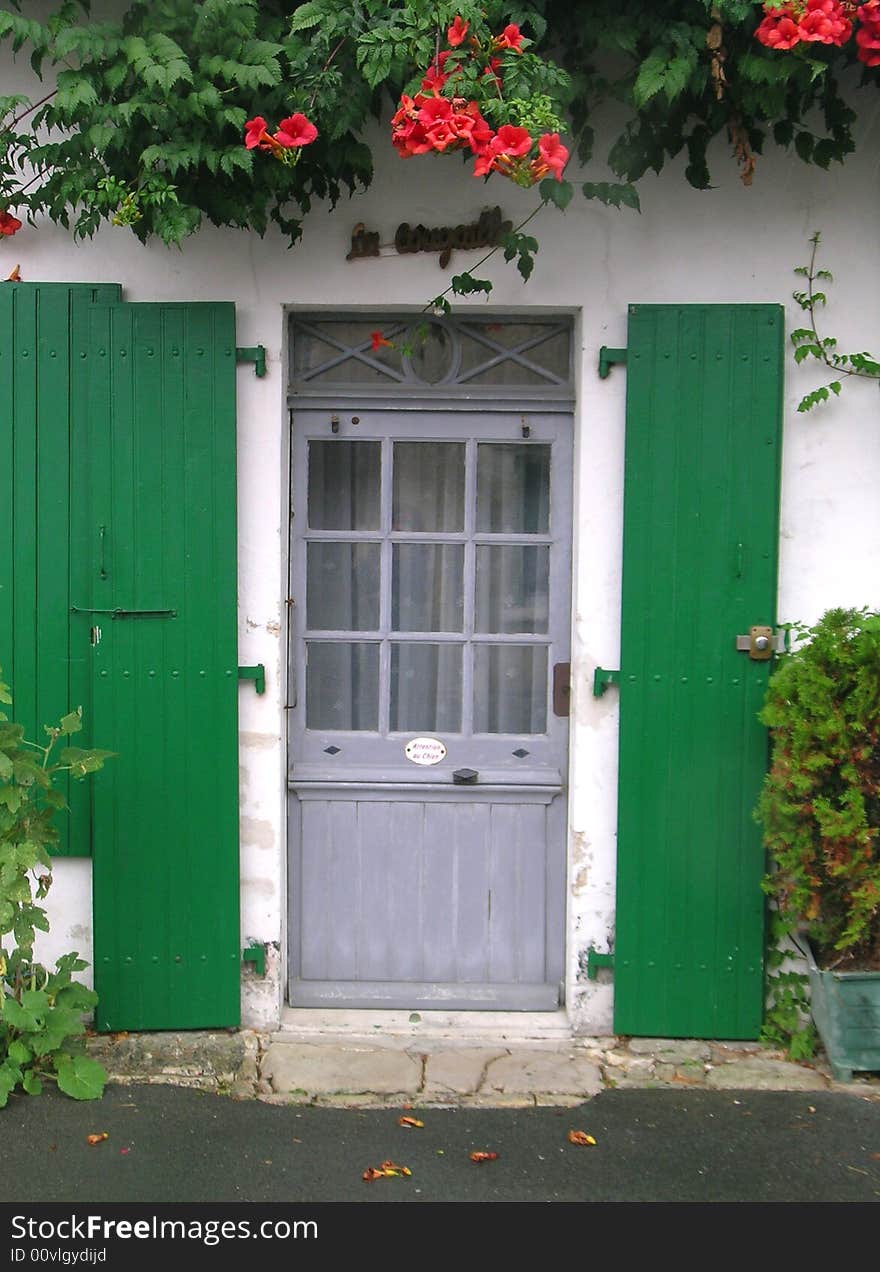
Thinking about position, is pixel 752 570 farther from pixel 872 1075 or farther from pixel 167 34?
pixel 167 34

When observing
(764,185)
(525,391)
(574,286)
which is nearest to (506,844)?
(525,391)

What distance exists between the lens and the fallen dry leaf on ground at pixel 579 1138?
12.0 ft

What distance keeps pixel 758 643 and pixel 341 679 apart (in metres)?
1.53

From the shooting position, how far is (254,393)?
4.19 m

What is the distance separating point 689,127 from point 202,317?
1802mm

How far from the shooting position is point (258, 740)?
14.0 feet

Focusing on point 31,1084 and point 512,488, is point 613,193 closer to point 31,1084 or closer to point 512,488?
point 512,488

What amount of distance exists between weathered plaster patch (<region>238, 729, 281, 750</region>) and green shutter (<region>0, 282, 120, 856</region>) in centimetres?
57

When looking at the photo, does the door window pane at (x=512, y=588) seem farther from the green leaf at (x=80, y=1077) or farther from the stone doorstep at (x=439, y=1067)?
the green leaf at (x=80, y=1077)

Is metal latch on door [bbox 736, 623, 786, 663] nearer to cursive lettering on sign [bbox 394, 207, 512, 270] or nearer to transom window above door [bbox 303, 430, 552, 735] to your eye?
transom window above door [bbox 303, 430, 552, 735]

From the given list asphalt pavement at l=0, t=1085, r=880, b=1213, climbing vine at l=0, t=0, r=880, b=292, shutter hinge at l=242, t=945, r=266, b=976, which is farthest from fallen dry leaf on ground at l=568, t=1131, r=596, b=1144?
climbing vine at l=0, t=0, r=880, b=292

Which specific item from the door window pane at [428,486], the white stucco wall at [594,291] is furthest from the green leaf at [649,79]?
the door window pane at [428,486]

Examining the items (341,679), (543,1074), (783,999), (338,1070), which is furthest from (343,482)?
(783,999)

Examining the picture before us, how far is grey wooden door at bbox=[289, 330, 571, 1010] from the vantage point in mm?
4438
